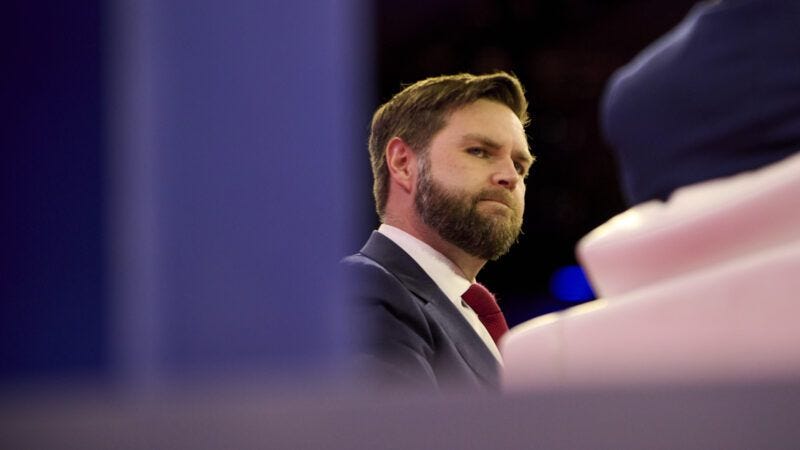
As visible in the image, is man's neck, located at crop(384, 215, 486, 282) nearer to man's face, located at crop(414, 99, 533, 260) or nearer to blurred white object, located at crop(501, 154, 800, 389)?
man's face, located at crop(414, 99, 533, 260)

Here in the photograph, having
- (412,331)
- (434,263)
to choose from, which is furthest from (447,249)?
(412,331)

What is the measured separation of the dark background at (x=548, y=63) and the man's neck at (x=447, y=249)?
108 inches

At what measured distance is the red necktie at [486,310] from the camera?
4.65 ft

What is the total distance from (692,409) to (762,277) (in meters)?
0.47

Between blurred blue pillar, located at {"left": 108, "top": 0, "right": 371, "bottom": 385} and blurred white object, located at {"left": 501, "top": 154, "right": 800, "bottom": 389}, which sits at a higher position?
blurred blue pillar, located at {"left": 108, "top": 0, "right": 371, "bottom": 385}

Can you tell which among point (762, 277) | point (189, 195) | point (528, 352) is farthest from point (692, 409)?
point (528, 352)

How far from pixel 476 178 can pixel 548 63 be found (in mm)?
3869

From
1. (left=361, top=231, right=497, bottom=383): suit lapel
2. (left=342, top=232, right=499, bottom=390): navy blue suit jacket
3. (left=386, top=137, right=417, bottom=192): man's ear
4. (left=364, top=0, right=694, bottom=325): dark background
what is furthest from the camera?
(left=364, top=0, right=694, bottom=325): dark background

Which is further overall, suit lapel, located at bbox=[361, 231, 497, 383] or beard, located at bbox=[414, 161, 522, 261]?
beard, located at bbox=[414, 161, 522, 261]

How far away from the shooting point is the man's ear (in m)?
1.52

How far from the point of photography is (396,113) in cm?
154

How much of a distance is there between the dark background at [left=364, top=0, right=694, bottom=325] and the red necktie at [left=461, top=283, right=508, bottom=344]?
9.29 feet

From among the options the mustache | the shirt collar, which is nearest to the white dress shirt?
the shirt collar

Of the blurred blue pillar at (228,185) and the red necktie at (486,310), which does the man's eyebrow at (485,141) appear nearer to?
the red necktie at (486,310)
